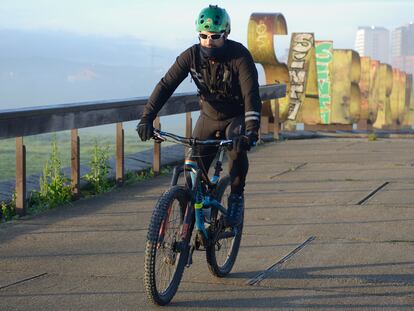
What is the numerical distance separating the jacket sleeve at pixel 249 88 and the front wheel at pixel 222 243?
716 millimetres

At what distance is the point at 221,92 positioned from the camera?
7.00m

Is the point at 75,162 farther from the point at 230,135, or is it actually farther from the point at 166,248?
the point at 166,248

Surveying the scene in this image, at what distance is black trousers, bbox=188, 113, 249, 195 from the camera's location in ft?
23.2

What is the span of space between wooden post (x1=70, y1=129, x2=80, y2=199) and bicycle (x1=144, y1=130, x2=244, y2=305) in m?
3.62

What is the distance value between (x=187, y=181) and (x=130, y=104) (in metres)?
5.23

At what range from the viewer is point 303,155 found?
15578 millimetres

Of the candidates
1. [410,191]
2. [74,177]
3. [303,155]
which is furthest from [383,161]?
[74,177]

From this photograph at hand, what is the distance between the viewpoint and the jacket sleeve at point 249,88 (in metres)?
6.74

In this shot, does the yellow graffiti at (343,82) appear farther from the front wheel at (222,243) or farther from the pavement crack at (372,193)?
the front wheel at (222,243)

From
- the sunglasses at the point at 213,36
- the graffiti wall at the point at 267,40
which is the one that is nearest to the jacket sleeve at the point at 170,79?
the sunglasses at the point at 213,36

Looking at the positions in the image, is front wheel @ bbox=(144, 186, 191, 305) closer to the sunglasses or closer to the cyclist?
the cyclist

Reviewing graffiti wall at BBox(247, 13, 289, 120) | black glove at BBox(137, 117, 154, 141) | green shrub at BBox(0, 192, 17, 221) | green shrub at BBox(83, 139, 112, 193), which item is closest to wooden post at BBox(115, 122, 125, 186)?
green shrub at BBox(83, 139, 112, 193)

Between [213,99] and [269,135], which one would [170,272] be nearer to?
[213,99]

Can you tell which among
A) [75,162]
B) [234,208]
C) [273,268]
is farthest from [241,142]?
[75,162]
